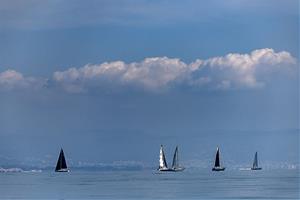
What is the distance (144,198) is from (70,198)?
10141 mm

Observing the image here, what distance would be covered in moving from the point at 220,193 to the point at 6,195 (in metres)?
32.1

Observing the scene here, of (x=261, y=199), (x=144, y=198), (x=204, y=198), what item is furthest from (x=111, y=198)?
(x=261, y=199)

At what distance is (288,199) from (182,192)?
2757 cm

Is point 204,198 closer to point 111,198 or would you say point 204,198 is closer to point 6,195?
point 111,198

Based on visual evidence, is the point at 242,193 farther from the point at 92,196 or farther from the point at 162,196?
the point at 92,196

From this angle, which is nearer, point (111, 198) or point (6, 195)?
point (111, 198)

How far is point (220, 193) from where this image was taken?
468 feet

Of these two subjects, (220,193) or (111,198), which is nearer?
(111,198)

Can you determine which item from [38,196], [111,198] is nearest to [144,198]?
[111,198]

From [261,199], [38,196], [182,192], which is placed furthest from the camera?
[182,192]

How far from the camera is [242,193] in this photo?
140m

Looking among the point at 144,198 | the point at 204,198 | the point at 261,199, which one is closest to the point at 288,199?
the point at 261,199

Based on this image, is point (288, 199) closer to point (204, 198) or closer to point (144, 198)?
point (204, 198)

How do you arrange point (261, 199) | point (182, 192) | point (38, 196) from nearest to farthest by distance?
1. point (261, 199)
2. point (38, 196)
3. point (182, 192)
